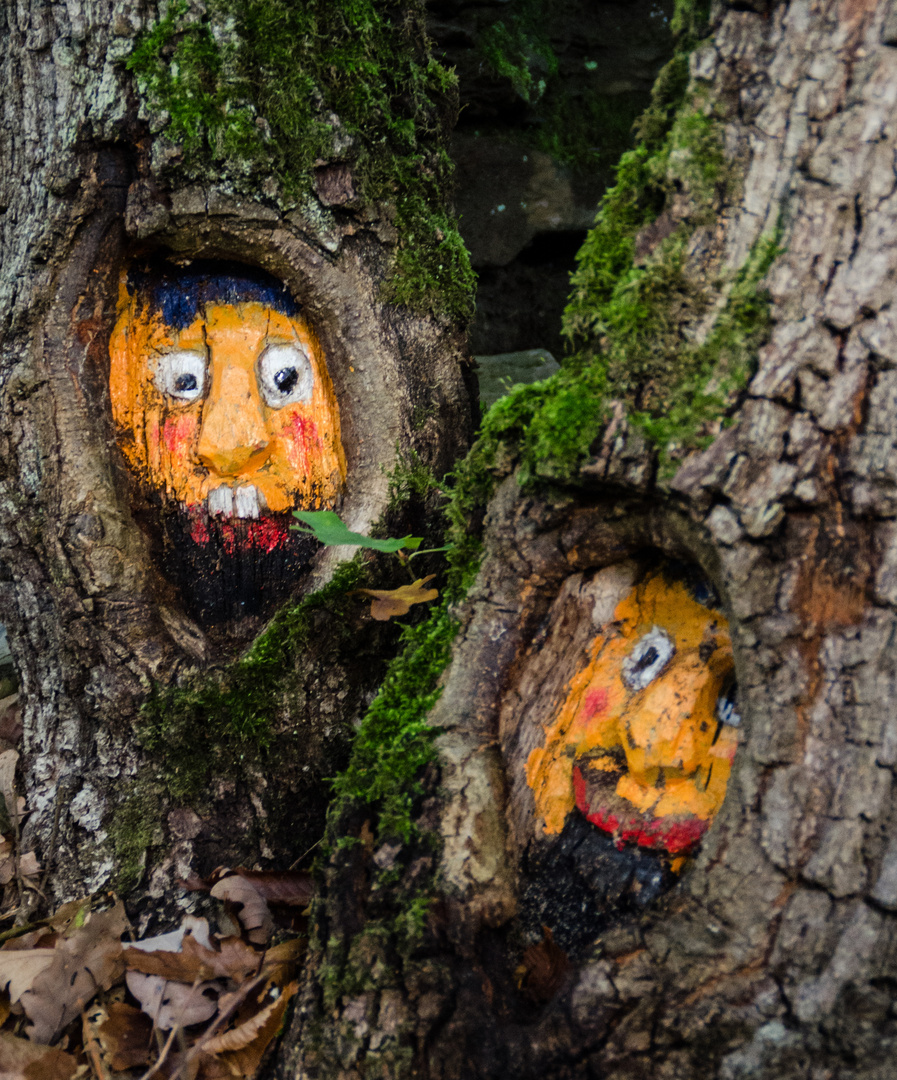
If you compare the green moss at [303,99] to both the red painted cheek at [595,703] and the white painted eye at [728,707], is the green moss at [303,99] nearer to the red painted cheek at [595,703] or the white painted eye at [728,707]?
the red painted cheek at [595,703]

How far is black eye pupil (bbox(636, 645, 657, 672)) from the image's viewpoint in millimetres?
1582

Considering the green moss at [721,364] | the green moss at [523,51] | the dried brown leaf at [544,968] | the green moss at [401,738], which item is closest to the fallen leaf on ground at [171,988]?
the green moss at [401,738]

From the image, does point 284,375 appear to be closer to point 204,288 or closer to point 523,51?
point 204,288

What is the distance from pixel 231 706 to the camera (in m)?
2.01

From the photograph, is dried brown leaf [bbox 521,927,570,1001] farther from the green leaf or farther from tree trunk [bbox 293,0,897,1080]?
the green leaf

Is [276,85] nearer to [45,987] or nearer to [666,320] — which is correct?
[666,320]

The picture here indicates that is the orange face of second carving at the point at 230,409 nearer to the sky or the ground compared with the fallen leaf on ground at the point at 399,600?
nearer to the sky

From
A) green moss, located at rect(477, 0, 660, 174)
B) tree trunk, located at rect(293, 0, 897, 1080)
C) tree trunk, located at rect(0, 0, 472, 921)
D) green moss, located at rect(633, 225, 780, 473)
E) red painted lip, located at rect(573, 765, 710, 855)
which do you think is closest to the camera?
tree trunk, located at rect(293, 0, 897, 1080)

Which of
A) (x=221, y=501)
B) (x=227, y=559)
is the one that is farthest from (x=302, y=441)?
(x=227, y=559)

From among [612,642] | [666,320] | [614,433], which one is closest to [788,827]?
[612,642]

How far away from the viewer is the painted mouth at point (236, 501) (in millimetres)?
2172

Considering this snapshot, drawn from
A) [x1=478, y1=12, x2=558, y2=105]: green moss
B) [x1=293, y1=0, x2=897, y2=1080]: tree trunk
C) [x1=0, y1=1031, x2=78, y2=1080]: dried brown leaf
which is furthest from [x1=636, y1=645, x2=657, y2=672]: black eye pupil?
[x1=478, y1=12, x2=558, y2=105]: green moss

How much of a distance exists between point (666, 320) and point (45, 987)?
1937mm

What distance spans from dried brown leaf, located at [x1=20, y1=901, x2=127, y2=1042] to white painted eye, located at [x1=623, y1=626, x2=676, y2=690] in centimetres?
136
